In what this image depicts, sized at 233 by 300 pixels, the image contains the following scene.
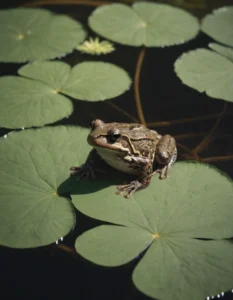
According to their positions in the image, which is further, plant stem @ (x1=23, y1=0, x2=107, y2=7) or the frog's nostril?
plant stem @ (x1=23, y1=0, x2=107, y2=7)

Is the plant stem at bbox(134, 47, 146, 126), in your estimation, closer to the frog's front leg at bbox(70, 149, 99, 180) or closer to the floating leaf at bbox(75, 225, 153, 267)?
the frog's front leg at bbox(70, 149, 99, 180)

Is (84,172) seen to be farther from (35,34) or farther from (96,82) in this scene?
(35,34)

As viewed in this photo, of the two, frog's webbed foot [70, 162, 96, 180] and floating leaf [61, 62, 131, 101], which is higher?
floating leaf [61, 62, 131, 101]

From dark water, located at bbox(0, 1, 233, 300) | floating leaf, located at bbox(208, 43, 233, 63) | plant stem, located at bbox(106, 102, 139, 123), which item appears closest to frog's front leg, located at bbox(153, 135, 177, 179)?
dark water, located at bbox(0, 1, 233, 300)

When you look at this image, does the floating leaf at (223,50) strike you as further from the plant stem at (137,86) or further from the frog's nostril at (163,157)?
the frog's nostril at (163,157)

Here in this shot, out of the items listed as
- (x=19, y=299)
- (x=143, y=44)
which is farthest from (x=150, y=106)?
(x=19, y=299)

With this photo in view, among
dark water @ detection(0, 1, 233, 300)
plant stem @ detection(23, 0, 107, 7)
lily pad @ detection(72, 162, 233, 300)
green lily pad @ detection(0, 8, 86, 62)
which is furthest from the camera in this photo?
plant stem @ detection(23, 0, 107, 7)

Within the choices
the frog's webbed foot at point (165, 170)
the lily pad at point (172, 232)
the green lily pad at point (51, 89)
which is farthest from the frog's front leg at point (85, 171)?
the green lily pad at point (51, 89)
